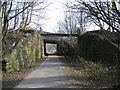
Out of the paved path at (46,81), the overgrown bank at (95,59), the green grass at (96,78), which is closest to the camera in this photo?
the paved path at (46,81)

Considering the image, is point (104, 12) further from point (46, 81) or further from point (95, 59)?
point (95, 59)

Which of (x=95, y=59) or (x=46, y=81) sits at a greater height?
(x=95, y=59)

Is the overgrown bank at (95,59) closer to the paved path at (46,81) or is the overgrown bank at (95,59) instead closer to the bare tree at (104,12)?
the paved path at (46,81)

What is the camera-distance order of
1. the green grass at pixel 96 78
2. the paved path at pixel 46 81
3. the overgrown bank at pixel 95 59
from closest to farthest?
the paved path at pixel 46 81 → the green grass at pixel 96 78 → the overgrown bank at pixel 95 59

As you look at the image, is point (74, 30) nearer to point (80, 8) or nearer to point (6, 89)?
point (80, 8)

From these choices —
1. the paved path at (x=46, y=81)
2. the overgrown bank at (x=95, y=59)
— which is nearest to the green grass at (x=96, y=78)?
the overgrown bank at (x=95, y=59)

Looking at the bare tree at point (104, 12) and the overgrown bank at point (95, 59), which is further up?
the bare tree at point (104, 12)

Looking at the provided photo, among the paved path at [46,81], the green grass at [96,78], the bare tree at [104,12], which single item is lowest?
the green grass at [96,78]

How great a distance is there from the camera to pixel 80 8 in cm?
790

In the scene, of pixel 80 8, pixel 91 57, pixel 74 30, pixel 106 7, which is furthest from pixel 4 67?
pixel 74 30

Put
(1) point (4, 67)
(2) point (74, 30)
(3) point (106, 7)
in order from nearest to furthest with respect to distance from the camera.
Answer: (3) point (106, 7) → (1) point (4, 67) → (2) point (74, 30)

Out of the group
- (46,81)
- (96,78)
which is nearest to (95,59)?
(96,78)

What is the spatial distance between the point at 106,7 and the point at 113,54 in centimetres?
574

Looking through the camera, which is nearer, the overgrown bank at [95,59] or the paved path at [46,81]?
the paved path at [46,81]
